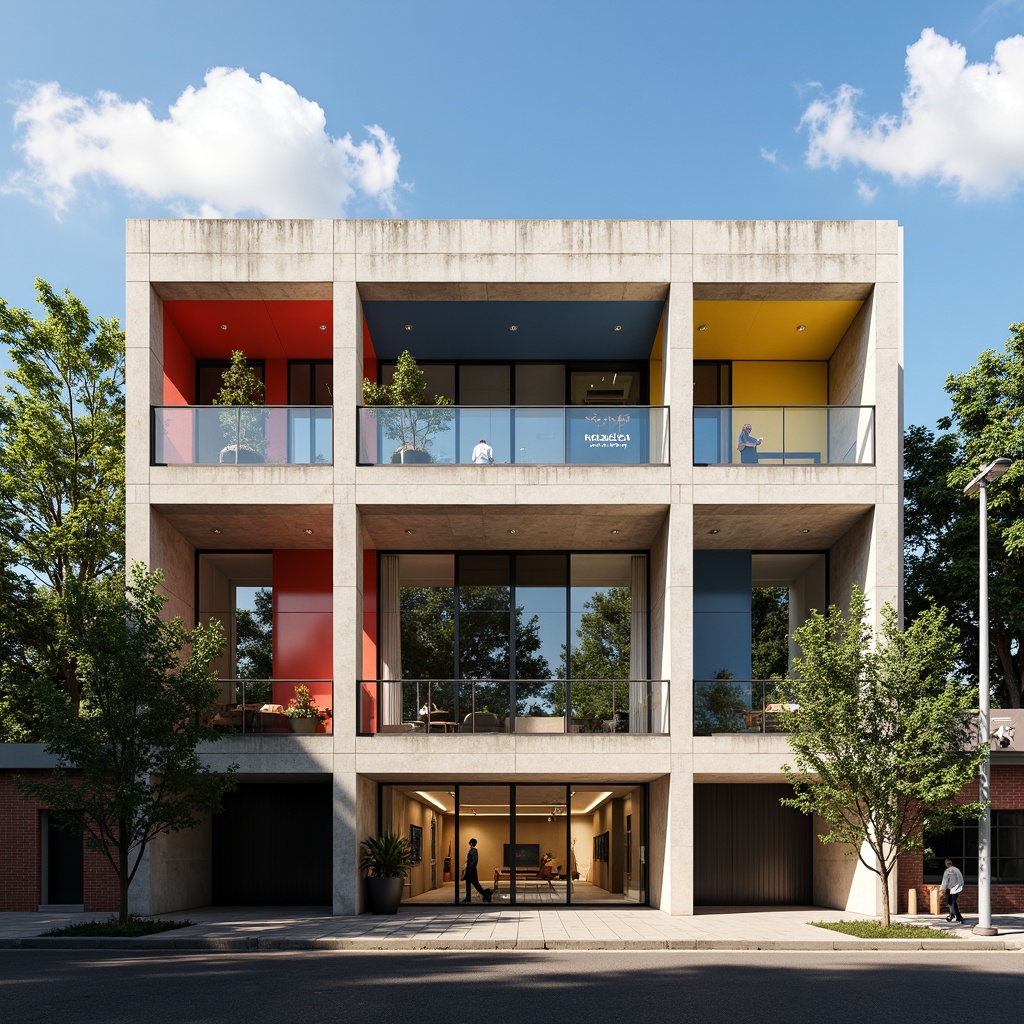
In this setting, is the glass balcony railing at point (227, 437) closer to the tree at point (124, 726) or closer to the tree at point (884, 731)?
the tree at point (124, 726)

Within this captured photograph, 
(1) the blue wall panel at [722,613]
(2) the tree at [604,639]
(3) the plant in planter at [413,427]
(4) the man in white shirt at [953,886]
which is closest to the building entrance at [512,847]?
(2) the tree at [604,639]

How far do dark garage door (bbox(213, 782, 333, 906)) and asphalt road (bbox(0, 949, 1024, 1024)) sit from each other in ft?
24.4

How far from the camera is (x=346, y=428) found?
21750 mm

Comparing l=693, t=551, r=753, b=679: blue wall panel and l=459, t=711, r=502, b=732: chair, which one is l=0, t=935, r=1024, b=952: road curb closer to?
l=459, t=711, r=502, b=732: chair

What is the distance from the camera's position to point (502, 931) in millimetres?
18016

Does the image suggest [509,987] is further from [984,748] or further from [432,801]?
[432,801]

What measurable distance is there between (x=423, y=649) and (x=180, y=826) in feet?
23.1

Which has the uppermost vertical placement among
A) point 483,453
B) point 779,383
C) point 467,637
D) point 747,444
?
point 779,383

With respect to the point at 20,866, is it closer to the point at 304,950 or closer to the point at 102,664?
the point at 102,664

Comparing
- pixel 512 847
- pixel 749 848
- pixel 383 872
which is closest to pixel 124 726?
pixel 383 872

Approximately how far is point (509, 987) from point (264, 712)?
10391 millimetres

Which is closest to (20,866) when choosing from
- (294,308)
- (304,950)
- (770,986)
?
(304,950)

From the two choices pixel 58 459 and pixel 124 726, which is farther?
pixel 58 459

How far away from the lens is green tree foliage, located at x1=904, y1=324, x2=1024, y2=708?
102 feet
